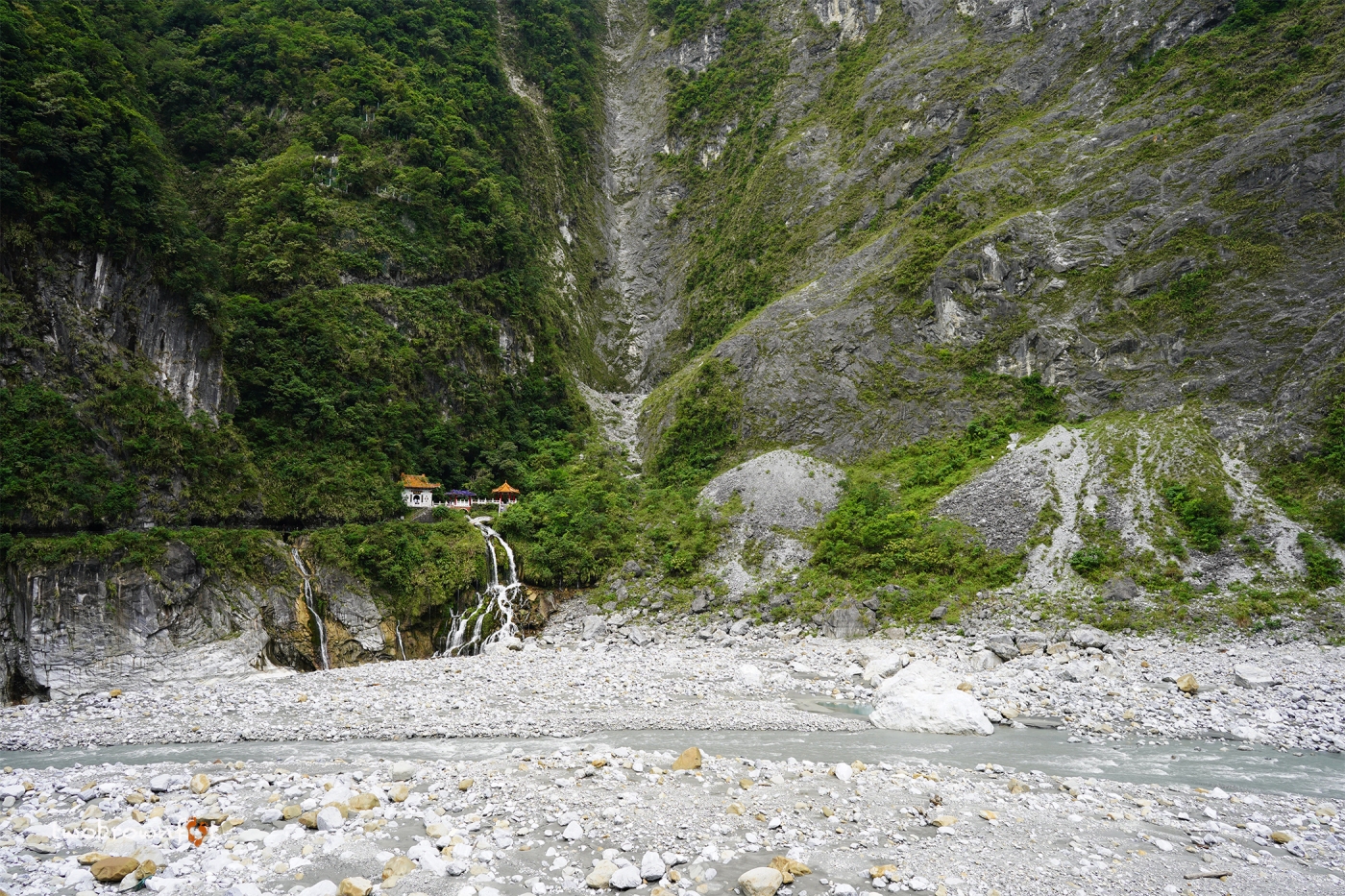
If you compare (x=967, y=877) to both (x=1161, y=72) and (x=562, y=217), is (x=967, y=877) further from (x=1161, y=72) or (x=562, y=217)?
(x=562, y=217)

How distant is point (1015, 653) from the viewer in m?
22.1

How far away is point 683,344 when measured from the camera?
58.0 m

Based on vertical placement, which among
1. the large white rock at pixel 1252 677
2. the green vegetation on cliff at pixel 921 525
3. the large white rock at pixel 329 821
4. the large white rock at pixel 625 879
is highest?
the green vegetation on cliff at pixel 921 525

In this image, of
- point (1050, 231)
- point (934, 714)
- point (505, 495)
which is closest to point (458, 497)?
point (505, 495)

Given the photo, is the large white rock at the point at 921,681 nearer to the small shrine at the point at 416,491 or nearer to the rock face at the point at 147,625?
the rock face at the point at 147,625

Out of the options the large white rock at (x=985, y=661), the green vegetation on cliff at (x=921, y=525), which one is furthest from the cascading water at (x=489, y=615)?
the large white rock at (x=985, y=661)

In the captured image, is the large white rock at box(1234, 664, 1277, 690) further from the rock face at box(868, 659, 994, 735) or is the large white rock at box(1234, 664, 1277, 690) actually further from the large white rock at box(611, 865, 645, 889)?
the large white rock at box(611, 865, 645, 889)

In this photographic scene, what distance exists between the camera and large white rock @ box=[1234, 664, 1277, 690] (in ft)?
56.6

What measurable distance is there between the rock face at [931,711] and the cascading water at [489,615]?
59.1 ft

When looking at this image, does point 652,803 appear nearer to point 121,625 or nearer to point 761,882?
point 761,882

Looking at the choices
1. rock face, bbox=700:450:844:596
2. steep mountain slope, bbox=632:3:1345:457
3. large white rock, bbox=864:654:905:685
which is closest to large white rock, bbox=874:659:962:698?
large white rock, bbox=864:654:905:685

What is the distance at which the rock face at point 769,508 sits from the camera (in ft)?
107

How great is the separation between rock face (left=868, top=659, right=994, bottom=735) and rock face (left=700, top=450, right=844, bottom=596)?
14938mm

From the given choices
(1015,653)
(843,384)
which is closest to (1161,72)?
(843,384)
